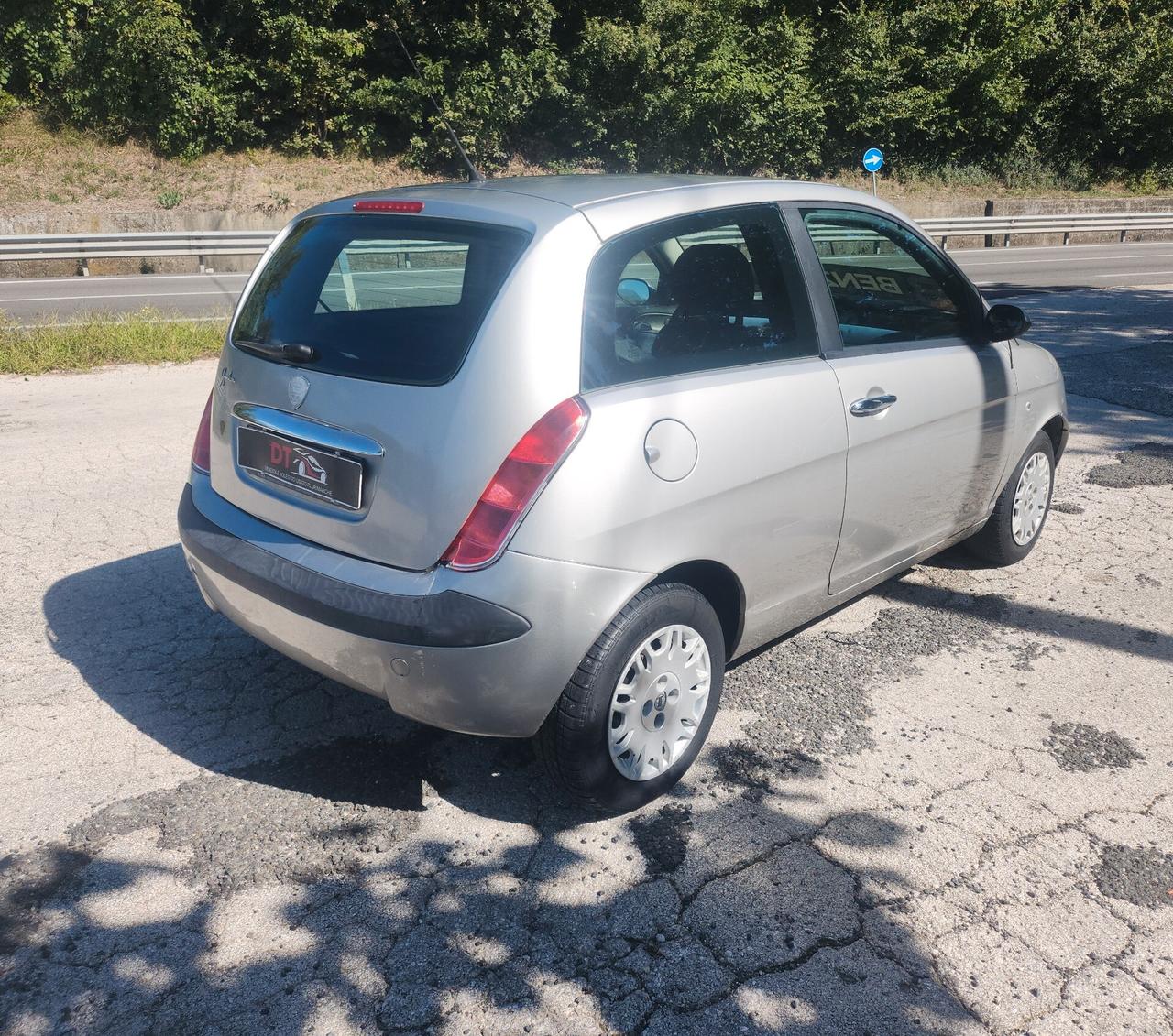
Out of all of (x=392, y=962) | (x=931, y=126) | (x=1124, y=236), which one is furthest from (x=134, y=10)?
(x=392, y=962)

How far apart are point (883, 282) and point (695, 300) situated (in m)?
1.26

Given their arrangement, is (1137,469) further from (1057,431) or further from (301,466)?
(301,466)

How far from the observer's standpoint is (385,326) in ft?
10.3

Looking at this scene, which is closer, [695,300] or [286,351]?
[286,351]

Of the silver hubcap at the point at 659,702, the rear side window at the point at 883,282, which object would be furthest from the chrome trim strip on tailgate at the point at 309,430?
the rear side window at the point at 883,282

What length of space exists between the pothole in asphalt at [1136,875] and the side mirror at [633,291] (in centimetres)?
210

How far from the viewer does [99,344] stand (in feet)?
32.8

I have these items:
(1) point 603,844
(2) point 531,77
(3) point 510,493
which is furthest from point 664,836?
(2) point 531,77

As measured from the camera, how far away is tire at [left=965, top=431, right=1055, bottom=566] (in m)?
4.86

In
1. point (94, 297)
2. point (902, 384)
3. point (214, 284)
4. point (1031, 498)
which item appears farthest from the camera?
point (214, 284)

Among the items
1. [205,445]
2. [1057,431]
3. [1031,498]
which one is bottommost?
[1031,498]

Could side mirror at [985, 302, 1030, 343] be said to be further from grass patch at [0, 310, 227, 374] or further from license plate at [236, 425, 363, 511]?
grass patch at [0, 310, 227, 374]

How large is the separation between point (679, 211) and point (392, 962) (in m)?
2.27

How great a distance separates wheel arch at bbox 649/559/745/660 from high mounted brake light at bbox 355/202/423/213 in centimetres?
134
